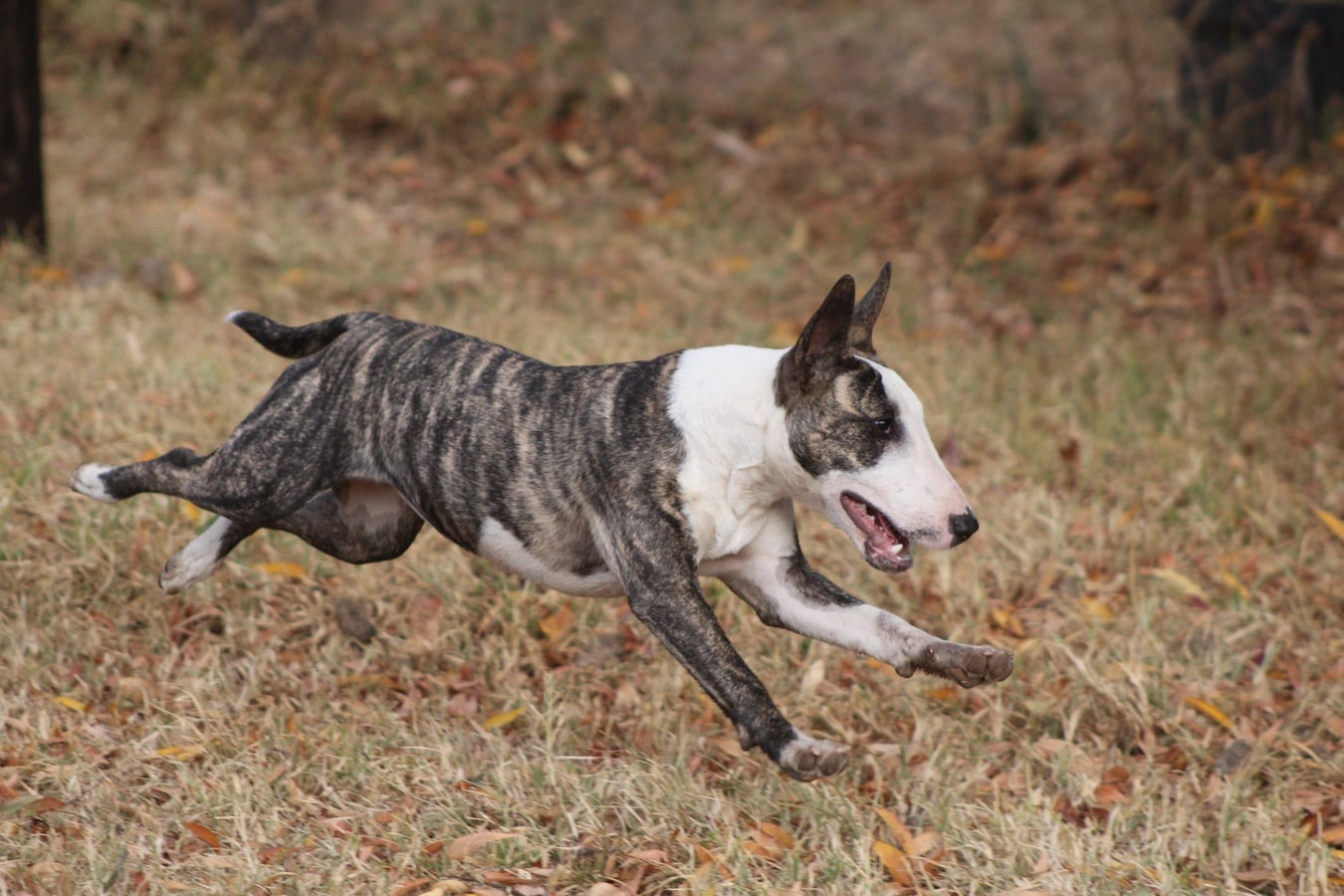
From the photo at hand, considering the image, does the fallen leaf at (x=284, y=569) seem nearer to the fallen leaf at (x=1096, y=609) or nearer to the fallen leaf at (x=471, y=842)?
the fallen leaf at (x=471, y=842)

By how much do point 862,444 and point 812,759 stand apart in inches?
33.6

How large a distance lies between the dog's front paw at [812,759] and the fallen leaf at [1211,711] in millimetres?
1657

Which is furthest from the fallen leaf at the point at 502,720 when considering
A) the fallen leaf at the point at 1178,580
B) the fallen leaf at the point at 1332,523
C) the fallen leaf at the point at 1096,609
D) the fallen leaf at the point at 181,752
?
the fallen leaf at the point at 1332,523

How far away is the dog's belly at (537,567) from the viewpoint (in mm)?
4312

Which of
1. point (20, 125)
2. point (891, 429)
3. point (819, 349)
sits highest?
point (819, 349)

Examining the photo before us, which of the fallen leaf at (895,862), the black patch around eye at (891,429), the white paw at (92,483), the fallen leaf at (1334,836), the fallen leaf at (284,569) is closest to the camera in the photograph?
the black patch around eye at (891,429)

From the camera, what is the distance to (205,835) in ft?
13.2

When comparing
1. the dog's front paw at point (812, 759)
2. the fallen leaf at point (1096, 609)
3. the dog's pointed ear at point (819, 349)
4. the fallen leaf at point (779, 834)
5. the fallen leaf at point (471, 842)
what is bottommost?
the fallen leaf at point (1096, 609)

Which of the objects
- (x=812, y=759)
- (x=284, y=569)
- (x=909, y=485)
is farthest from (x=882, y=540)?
(x=284, y=569)

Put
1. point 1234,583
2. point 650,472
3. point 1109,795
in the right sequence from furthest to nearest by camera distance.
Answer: point 1234,583 < point 1109,795 < point 650,472

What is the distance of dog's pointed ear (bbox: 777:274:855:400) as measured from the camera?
12.3 ft

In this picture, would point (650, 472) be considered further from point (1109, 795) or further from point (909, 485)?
point (1109, 795)

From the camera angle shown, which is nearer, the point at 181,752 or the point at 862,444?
the point at 862,444

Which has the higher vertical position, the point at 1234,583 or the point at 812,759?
the point at 812,759
